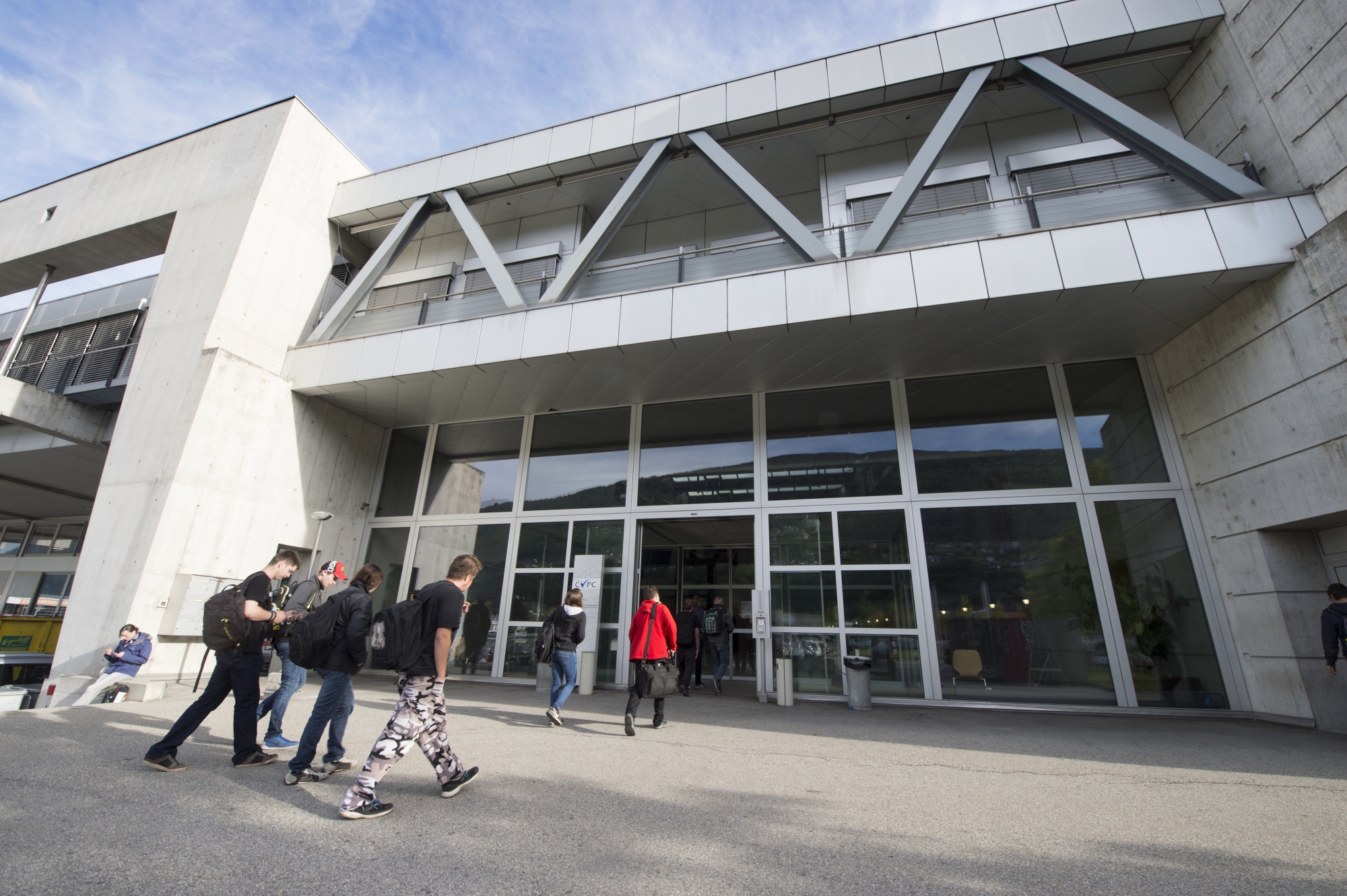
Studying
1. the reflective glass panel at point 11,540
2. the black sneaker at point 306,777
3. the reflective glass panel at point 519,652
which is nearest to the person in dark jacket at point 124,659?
the reflective glass panel at point 519,652

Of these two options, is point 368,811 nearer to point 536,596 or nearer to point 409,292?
point 536,596

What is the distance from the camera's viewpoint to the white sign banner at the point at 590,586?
10.1 metres

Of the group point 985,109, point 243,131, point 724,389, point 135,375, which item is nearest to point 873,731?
point 724,389

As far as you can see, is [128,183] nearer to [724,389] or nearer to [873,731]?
[724,389]

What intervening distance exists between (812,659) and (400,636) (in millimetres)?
7254

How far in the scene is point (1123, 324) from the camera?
854 cm

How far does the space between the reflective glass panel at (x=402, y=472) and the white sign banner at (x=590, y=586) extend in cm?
446

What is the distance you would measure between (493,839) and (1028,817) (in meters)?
3.37

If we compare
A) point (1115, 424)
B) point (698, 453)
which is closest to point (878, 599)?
point (698, 453)

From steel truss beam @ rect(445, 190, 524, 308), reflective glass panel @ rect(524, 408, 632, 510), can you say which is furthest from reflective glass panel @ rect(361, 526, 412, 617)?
steel truss beam @ rect(445, 190, 524, 308)

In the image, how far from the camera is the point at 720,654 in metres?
10.5

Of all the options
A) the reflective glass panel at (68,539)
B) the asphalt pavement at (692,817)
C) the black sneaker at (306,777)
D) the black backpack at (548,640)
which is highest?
the reflective glass panel at (68,539)

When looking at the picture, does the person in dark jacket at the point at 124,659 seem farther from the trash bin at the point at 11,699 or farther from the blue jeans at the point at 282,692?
the blue jeans at the point at 282,692

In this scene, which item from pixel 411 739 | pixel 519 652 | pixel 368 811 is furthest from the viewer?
pixel 519 652
